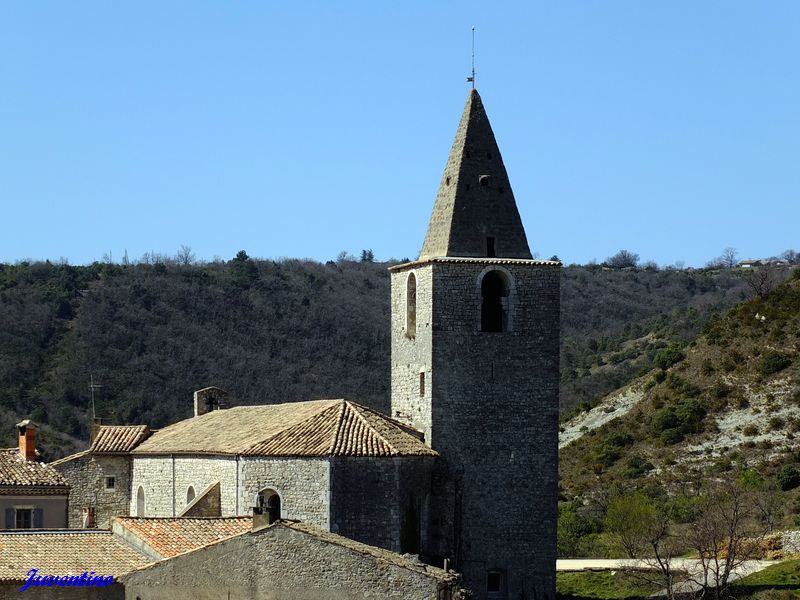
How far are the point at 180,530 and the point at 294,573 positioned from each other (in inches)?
195

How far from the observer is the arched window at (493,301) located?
37281mm

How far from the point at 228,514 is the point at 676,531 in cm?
1732

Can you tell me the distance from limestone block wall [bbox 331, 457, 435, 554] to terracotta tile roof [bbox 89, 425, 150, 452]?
47.4 feet

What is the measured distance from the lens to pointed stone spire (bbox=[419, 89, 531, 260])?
37344 mm

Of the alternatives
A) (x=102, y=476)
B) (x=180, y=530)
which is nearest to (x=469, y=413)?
(x=180, y=530)

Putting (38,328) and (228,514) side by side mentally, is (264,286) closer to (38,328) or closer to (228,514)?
(38,328)

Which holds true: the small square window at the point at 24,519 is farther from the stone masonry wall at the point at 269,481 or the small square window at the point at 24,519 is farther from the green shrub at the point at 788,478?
the green shrub at the point at 788,478

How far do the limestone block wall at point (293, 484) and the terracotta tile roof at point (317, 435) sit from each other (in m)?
0.23

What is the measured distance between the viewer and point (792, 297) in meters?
66.0

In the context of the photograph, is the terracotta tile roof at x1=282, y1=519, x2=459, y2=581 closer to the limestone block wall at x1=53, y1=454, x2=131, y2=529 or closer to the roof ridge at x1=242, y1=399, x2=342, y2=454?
the roof ridge at x1=242, y1=399, x2=342, y2=454

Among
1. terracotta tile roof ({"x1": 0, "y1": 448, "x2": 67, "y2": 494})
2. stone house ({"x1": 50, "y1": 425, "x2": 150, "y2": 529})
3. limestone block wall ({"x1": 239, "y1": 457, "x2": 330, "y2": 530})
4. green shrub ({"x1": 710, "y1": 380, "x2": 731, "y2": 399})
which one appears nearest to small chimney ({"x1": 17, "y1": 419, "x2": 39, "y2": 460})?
terracotta tile roof ({"x1": 0, "y1": 448, "x2": 67, "y2": 494})

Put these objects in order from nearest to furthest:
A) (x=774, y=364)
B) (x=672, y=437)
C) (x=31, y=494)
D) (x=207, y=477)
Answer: (x=207, y=477) → (x=31, y=494) → (x=672, y=437) → (x=774, y=364)

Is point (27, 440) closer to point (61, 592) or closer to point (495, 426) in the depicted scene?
point (495, 426)

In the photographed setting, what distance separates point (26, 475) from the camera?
44812 mm
